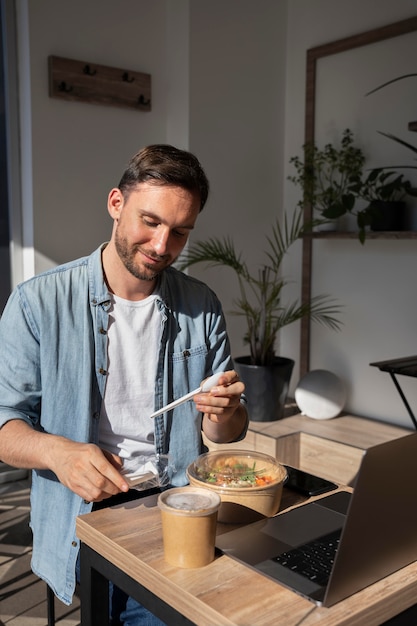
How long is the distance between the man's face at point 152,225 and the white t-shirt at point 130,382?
119 mm

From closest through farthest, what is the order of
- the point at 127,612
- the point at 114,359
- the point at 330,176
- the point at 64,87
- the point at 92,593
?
the point at 92,593 → the point at 127,612 → the point at 114,359 → the point at 64,87 → the point at 330,176

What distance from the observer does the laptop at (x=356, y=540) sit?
0.95 metres

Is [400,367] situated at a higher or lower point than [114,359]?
lower

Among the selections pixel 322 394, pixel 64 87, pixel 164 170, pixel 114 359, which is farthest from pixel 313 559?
pixel 64 87

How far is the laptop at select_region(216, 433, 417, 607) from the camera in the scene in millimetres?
946

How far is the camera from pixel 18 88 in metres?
3.40

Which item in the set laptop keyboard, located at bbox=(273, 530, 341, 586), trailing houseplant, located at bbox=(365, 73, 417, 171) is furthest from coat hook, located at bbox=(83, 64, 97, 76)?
laptop keyboard, located at bbox=(273, 530, 341, 586)

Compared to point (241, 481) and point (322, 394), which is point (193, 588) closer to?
point (241, 481)

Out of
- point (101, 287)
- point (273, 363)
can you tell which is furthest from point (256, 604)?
point (273, 363)

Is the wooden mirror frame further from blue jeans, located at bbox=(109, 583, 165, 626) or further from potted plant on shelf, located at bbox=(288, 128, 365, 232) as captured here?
blue jeans, located at bbox=(109, 583, 165, 626)

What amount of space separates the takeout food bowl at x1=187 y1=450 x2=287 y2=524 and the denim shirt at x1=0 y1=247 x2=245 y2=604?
361 mm

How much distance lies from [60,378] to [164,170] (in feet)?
1.78

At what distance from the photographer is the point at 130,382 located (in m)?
1.63

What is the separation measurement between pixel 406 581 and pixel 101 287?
0.94 m
